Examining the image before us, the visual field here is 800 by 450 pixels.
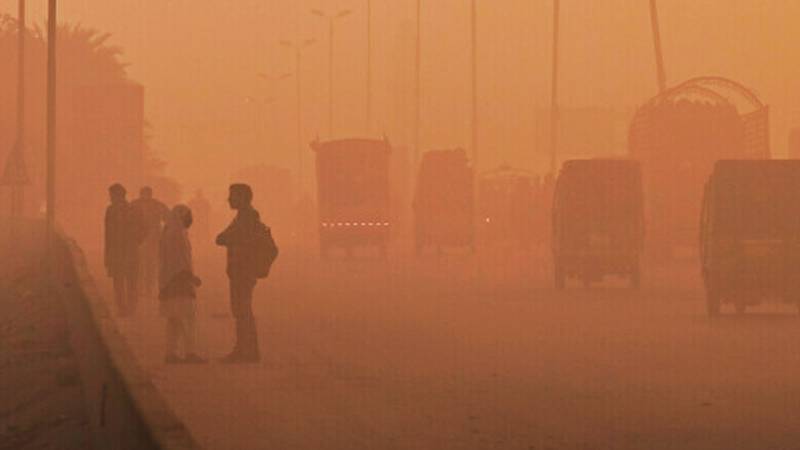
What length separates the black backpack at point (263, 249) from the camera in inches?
910

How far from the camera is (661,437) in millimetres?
15703

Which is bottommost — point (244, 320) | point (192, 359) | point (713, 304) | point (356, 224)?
point (192, 359)

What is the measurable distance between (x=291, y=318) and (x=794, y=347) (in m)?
8.82

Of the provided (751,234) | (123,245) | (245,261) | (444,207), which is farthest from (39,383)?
(444,207)

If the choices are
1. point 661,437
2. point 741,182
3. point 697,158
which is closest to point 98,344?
point 661,437

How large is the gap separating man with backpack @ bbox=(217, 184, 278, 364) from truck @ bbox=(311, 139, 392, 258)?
40.8 m

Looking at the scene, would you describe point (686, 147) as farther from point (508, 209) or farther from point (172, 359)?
point (172, 359)

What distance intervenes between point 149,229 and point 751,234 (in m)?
8.55

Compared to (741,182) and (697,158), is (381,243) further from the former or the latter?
(741,182)

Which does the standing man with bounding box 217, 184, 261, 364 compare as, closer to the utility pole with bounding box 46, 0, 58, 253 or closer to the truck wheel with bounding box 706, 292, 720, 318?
the truck wheel with bounding box 706, 292, 720, 318

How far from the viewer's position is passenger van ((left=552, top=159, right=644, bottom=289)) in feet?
139

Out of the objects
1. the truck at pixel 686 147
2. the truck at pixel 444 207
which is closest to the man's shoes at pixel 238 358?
the truck at pixel 686 147

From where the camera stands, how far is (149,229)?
33312mm

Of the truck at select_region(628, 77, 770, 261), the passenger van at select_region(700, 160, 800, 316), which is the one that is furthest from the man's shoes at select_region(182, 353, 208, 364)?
the truck at select_region(628, 77, 770, 261)
